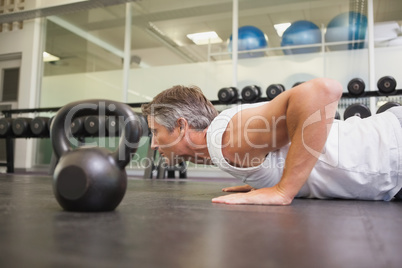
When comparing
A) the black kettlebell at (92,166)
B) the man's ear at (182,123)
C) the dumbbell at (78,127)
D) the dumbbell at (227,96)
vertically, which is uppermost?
the dumbbell at (227,96)

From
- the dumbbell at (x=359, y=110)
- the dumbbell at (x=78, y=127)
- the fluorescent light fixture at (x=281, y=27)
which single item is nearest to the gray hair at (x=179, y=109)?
the dumbbell at (x=359, y=110)

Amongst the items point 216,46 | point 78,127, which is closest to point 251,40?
point 216,46

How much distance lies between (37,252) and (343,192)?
3.49 ft

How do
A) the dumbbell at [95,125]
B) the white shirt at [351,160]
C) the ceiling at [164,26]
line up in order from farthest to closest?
the ceiling at [164,26] < the dumbbell at [95,125] < the white shirt at [351,160]

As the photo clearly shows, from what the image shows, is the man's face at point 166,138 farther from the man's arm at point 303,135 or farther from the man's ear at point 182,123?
the man's arm at point 303,135

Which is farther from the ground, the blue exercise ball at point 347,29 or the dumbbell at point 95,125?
the blue exercise ball at point 347,29

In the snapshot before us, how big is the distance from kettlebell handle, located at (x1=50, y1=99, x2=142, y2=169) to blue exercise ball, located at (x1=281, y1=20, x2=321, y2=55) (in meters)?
4.04

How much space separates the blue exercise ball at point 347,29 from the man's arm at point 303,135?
3684mm

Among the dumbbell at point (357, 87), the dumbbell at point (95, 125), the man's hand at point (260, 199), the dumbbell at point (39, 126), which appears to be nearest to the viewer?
the man's hand at point (260, 199)

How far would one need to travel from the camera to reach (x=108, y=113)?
28.8 inches

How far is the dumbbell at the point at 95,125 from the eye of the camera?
374 centimetres

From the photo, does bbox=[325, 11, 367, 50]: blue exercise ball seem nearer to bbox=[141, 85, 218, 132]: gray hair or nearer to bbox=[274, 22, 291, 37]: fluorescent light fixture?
bbox=[274, 22, 291, 37]: fluorescent light fixture

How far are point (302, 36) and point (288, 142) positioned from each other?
3.56m

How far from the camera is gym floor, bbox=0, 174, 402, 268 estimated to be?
372mm
